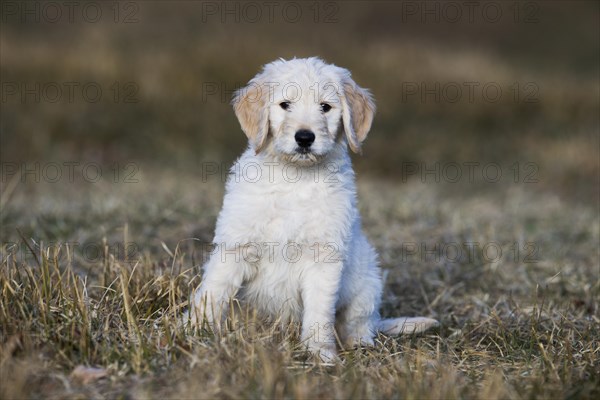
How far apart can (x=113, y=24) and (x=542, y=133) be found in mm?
8375

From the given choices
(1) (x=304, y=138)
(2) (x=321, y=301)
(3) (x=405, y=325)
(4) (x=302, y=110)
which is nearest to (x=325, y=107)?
(4) (x=302, y=110)

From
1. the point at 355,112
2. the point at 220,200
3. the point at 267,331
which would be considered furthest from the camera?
the point at 220,200

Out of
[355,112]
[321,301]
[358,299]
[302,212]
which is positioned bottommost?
[358,299]

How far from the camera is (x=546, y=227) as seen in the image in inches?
303

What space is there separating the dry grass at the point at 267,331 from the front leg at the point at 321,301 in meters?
0.11

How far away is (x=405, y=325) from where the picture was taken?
4449 mm

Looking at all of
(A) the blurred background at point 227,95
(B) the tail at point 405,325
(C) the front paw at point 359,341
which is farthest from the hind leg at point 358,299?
(A) the blurred background at point 227,95

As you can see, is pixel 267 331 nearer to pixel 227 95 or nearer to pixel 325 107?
pixel 325 107

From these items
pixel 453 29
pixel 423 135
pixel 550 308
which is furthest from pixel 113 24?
pixel 550 308

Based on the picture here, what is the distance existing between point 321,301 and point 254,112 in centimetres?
105

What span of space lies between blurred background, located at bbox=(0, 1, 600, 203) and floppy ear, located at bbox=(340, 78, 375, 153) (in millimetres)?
6339

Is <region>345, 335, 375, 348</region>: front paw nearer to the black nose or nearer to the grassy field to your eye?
the grassy field

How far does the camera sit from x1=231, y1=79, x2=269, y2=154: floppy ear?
13.4 ft

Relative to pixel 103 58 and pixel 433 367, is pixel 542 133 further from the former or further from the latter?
pixel 433 367
